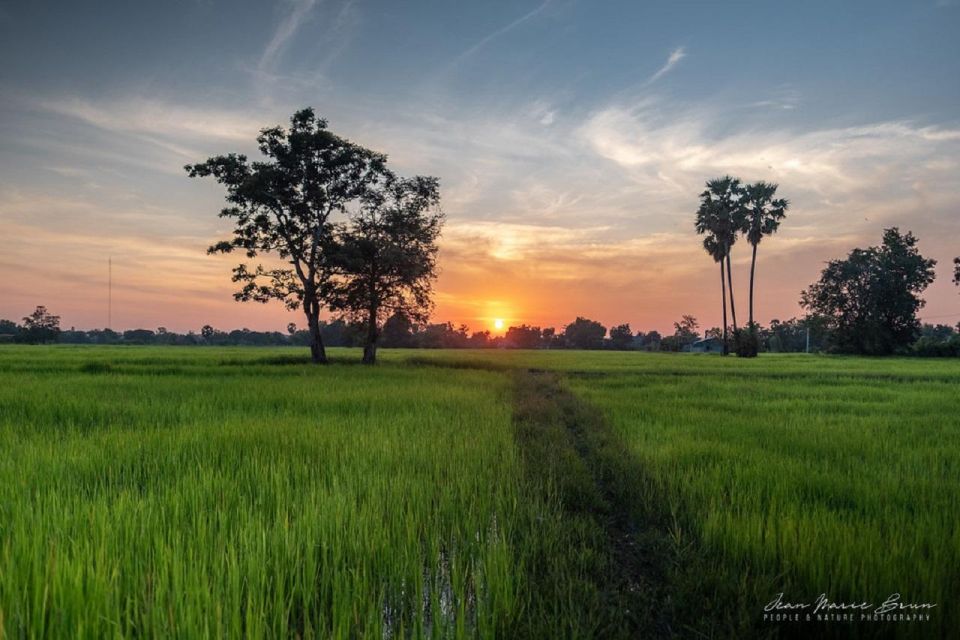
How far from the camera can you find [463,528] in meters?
4.16

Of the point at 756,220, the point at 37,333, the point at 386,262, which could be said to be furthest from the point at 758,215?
the point at 37,333

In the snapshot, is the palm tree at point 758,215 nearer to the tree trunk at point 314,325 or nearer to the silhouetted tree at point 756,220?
the silhouetted tree at point 756,220

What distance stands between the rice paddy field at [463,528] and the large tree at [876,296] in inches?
3064

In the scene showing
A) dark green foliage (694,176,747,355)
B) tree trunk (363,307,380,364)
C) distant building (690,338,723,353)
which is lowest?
distant building (690,338,723,353)

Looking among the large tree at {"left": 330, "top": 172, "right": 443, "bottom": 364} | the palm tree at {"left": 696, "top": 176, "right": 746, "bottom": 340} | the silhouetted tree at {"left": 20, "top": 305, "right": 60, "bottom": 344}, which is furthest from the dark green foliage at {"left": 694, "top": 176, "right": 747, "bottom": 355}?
the silhouetted tree at {"left": 20, "top": 305, "right": 60, "bottom": 344}

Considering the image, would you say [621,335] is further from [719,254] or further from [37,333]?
[37,333]

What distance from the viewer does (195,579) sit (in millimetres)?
2645

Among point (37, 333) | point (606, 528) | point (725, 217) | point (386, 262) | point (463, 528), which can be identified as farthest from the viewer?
point (37, 333)

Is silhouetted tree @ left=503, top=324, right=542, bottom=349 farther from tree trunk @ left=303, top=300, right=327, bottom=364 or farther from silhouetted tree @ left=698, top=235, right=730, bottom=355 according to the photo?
tree trunk @ left=303, top=300, right=327, bottom=364

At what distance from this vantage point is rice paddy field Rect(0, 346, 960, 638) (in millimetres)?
2670

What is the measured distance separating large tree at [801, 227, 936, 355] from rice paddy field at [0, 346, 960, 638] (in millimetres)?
77825

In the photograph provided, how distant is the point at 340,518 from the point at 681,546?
9.06 ft

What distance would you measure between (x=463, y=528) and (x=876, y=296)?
8818 cm

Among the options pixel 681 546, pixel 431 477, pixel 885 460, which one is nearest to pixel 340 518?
pixel 431 477
